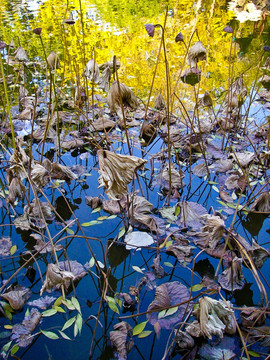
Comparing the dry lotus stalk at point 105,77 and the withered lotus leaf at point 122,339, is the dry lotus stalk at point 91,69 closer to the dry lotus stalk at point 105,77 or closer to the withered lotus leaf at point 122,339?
the dry lotus stalk at point 105,77

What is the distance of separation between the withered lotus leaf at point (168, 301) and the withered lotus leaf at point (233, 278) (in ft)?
0.39

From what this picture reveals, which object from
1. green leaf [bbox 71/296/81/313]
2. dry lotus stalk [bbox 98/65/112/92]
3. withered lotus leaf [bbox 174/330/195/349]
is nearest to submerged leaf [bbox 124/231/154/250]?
green leaf [bbox 71/296/81/313]

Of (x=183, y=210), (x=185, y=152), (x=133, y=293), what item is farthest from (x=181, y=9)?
(x=133, y=293)

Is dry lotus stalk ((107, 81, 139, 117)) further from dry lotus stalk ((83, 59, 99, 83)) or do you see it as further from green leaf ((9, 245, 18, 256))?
dry lotus stalk ((83, 59, 99, 83))

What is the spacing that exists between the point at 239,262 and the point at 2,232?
2.85ft

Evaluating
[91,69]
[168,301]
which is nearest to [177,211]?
[168,301]

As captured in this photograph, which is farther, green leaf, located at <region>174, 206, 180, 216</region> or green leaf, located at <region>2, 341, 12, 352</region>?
green leaf, located at <region>174, 206, 180, 216</region>

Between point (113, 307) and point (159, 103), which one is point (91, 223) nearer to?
point (113, 307)

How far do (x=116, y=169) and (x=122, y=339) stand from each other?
436 millimetres

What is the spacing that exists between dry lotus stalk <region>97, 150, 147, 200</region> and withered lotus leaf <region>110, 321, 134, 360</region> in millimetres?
341

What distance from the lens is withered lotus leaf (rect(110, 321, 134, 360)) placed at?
75 cm

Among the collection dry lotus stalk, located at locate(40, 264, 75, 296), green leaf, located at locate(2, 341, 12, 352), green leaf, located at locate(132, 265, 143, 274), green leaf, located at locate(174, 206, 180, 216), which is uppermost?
dry lotus stalk, located at locate(40, 264, 75, 296)

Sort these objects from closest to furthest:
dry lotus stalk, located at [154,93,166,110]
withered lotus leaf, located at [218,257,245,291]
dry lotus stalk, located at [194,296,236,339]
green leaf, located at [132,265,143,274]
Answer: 1. dry lotus stalk, located at [194,296,236,339]
2. withered lotus leaf, located at [218,257,245,291]
3. green leaf, located at [132,265,143,274]
4. dry lotus stalk, located at [154,93,166,110]

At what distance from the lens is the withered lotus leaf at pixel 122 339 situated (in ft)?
→ 2.46
